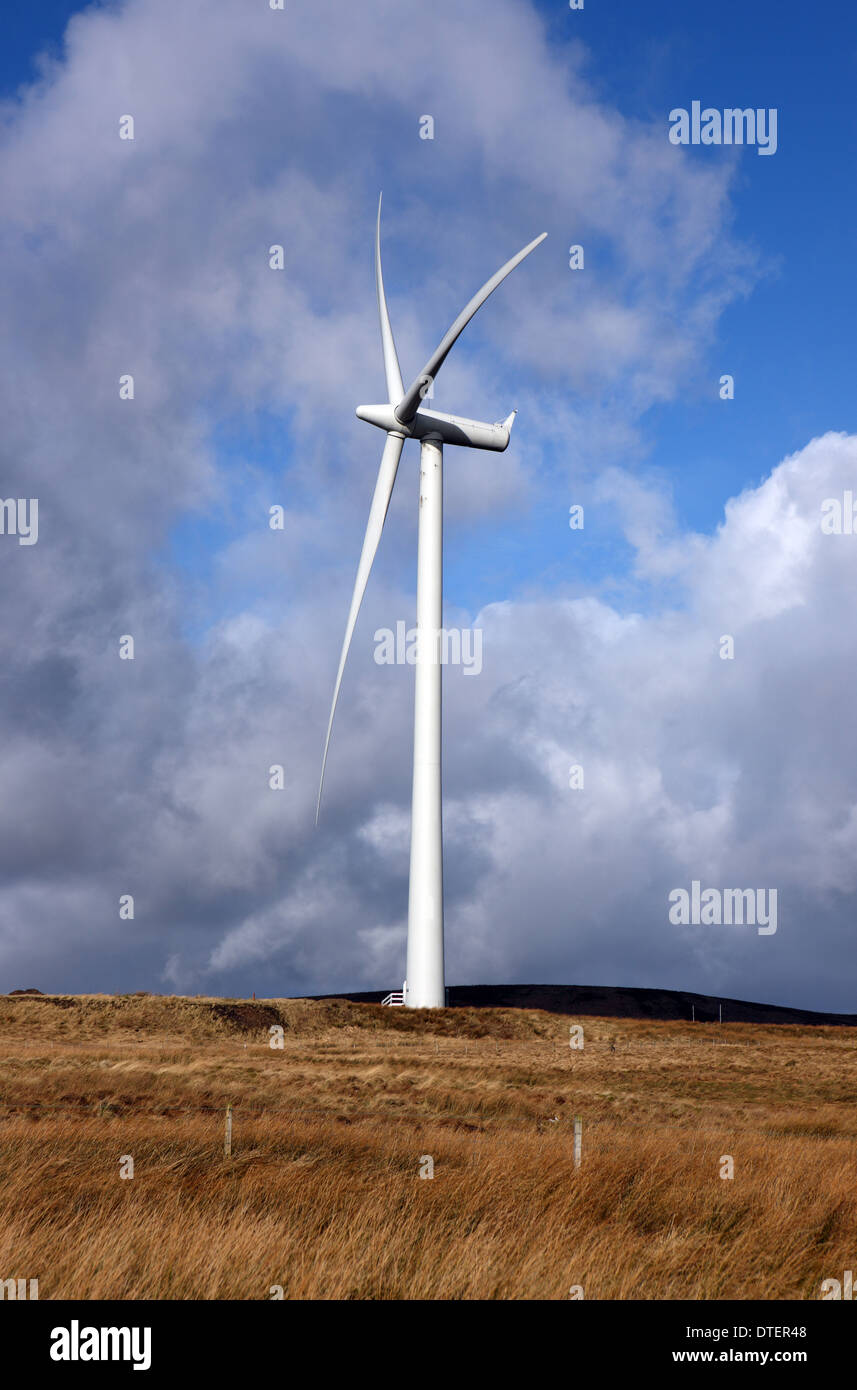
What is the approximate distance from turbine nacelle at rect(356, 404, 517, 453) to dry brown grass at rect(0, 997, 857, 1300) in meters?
34.1

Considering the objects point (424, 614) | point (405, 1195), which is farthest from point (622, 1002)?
point (405, 1195)

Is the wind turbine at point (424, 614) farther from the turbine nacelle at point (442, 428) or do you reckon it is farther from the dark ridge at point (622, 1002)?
the dark ridge at point (622, 1002)

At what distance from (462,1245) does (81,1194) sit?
4515mm

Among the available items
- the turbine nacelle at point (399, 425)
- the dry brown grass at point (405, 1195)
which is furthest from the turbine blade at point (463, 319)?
the dry brown grass at point (405, 1195)

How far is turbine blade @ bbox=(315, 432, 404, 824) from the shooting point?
1763 inches

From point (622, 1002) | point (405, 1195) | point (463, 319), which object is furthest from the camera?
point (622, 1002)

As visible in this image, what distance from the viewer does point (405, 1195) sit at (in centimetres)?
1156

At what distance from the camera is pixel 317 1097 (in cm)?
2752

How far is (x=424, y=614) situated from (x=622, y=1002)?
2119 inches

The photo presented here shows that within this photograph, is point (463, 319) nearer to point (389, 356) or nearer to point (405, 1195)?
point (389, 356)

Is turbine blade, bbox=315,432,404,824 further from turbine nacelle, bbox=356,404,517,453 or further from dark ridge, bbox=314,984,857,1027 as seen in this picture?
dark ridge, bbox=314,984,857,1027

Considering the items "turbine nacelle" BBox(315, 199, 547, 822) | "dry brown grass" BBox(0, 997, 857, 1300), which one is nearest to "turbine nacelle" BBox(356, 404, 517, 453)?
"turbine nacelle" BBox(315, 199, 547, 822)
